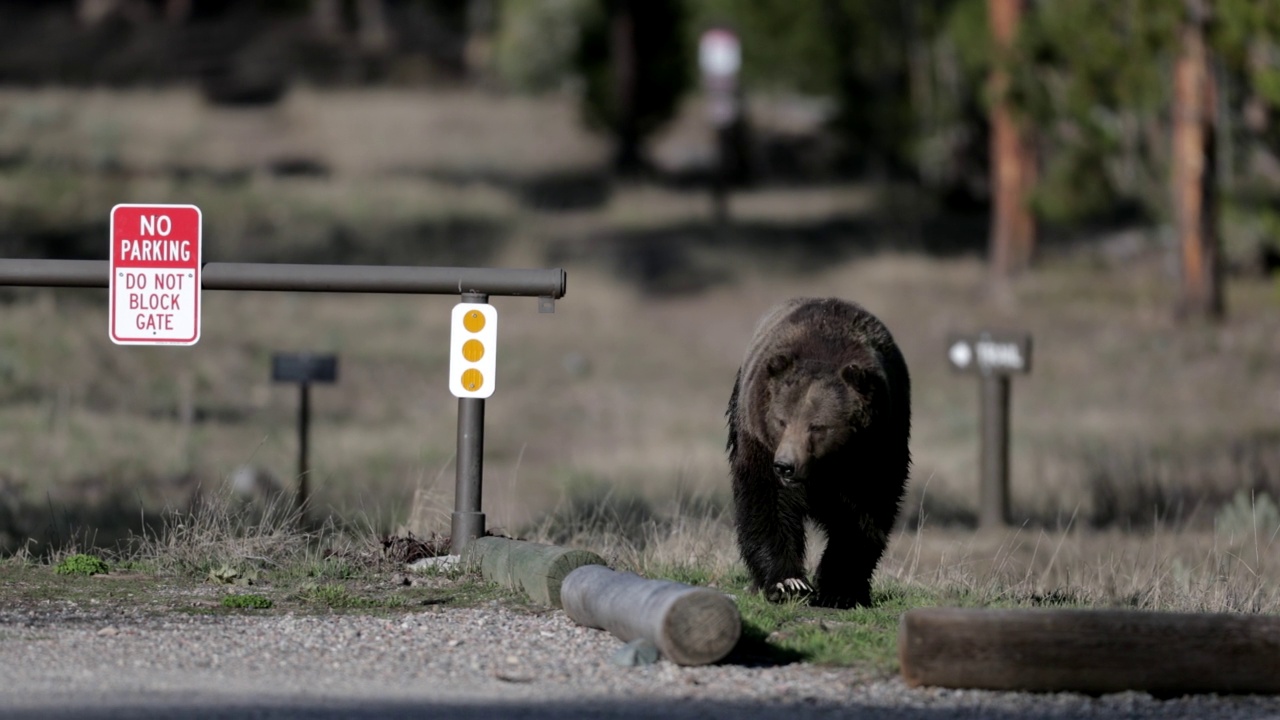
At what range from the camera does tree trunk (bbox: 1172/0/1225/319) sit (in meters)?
28.5

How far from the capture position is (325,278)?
8.66 m

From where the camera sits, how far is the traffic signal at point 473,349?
871 centimetres

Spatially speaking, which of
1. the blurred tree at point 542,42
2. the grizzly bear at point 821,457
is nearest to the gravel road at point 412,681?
the grizzly bear at point 821,457

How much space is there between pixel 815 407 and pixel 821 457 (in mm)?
240

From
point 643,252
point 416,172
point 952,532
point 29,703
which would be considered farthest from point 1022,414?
point 416,172

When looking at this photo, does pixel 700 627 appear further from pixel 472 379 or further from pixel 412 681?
pixel 472 379

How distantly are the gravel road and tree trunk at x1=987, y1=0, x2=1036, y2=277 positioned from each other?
28527mm

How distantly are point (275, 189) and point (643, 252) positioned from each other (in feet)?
28.6

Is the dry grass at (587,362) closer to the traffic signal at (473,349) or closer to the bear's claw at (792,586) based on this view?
the bear's claw at (792,586)

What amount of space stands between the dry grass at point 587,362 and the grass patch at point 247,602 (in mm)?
2040

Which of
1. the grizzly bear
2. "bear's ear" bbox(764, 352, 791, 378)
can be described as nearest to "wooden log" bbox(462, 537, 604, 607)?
the grizzly bear

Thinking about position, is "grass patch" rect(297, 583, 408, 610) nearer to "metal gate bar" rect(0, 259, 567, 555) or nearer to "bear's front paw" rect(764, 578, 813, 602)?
"metal gate bar" rect(0, 259, 567, 555)

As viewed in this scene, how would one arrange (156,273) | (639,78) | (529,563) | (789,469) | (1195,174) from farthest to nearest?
(639,78)
(1195,174)
(156,273)
(529,563)
(789,469)

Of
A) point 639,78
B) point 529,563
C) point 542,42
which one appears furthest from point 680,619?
point 542,42
